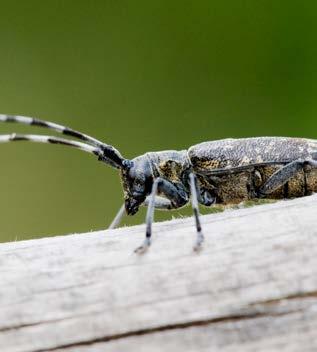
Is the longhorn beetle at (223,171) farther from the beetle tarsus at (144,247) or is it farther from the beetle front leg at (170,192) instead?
the beetle tarsus at (144,247)

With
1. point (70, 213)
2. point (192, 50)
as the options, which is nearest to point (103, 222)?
point (70, 213)

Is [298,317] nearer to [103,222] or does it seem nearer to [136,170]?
[136,170]

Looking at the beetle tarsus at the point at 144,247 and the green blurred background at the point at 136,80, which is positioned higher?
the green blurred background at the point at 136,80

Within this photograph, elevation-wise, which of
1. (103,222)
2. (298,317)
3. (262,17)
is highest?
(262,17)

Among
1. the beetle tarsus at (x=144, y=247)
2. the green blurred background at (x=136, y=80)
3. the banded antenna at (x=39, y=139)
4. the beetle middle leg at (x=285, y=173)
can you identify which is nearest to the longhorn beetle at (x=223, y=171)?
the beetle middle leg at (x=285, y=173)

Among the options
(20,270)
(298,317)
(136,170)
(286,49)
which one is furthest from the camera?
(286,49)

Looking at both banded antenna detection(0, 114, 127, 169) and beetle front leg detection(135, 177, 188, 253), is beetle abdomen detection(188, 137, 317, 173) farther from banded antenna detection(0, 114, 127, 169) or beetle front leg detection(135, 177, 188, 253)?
banded antenna detection(0, 114, 127, 169)
